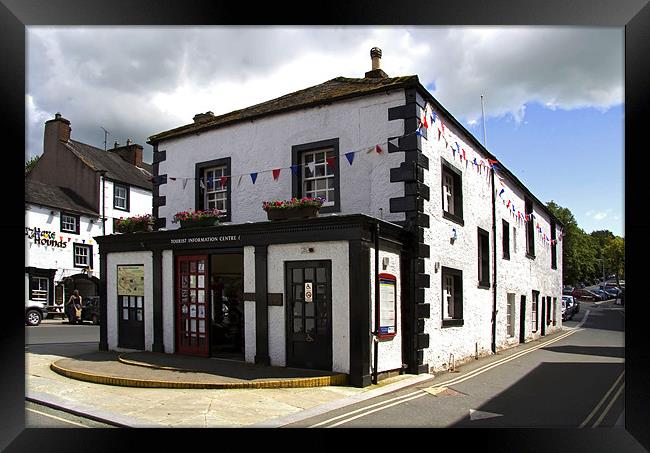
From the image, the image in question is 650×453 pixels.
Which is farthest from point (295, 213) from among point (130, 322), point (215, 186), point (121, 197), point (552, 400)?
point (121, 197)

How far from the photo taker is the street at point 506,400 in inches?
322

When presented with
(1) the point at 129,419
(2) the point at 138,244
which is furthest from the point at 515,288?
(1) the point at 129,419

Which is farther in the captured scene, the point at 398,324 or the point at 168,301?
the point at 168,301

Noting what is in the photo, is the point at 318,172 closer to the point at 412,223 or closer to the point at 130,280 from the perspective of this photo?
the point at 412,223

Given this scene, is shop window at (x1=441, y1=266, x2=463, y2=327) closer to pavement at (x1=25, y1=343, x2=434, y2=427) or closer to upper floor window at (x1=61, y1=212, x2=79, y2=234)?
pavement at (x1=25, y1=343, x2=434, y2=427)

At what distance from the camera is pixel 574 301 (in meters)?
41.8

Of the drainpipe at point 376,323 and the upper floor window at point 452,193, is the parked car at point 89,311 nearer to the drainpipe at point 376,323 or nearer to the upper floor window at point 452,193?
the upper floor window at point 452,193

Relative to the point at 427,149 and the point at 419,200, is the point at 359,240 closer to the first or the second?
the point at 419,200

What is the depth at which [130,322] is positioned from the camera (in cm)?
1426

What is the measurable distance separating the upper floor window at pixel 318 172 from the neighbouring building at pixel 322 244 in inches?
1.3

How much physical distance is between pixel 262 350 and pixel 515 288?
44.6 feet

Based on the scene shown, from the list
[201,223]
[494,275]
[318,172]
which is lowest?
[494,275]

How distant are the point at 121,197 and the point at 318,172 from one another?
25.5 meters

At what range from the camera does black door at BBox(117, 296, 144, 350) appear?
552 inches
